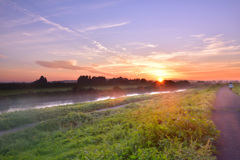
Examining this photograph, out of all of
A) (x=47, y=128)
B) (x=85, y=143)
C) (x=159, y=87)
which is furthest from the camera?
(x=159, y=87)

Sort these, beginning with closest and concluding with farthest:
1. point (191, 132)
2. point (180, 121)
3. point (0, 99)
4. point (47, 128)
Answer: point (191, 132) < point (180, 121) < point (47, 128) < point (0, 99)

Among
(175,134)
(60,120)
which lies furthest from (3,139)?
(175,134)

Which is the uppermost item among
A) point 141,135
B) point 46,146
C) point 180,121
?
point 180,121

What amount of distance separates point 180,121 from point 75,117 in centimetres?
1174

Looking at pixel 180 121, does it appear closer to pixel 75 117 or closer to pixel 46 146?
pixel 46 146

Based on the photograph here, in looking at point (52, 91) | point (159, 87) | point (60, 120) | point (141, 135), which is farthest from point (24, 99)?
point (159, 87)

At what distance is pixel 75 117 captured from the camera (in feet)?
51.7

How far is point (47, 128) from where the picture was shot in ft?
46.5

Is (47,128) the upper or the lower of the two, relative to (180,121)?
lower

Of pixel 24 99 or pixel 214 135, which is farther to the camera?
pixel 24 99

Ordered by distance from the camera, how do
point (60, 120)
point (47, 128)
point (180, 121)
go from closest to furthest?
point (180, 121)
point (47, 128)
point (60, 120)

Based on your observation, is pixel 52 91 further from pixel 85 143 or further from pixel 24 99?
pixel 85 143

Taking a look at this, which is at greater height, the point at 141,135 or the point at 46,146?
the point at 141,135

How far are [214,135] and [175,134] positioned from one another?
1582 mm
